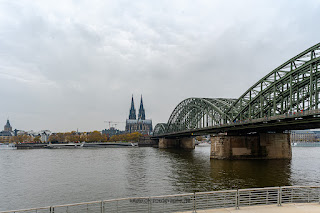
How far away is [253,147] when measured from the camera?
210 ft

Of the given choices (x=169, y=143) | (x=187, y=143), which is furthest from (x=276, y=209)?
(x=169, y=143)

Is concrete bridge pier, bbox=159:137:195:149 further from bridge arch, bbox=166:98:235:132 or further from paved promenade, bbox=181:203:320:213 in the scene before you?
paved promenade, bbox=181:203:320:213

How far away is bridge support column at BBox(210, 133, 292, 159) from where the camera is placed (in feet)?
208

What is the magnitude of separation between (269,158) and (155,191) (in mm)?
45330

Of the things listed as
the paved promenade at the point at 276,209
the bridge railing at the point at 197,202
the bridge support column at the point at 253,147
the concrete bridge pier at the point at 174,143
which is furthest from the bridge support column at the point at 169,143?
the paved promenade at the point at 276,209

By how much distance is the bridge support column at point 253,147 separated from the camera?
63406mm

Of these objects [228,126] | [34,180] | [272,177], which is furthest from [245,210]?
[228,126]

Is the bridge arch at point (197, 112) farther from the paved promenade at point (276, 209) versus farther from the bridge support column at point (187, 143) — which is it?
the paved promenade at point (276, 209)

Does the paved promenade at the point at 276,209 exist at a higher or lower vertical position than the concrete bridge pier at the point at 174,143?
higher

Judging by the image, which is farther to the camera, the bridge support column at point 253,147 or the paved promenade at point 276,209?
the bridge support column at point 253,147

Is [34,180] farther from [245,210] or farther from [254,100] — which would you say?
[254,100]

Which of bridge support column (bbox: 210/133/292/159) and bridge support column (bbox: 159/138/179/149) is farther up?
bridge support column (bbox: 210/133/292/159)

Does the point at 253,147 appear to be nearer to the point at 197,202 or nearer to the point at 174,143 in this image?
the point at 197,202

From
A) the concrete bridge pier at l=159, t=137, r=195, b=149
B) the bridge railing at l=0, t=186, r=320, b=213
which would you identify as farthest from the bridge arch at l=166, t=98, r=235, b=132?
the bridge railing at l=0, t=186, r=320, b=213
